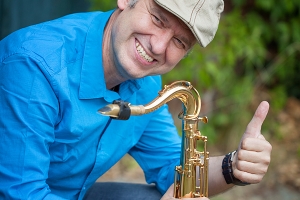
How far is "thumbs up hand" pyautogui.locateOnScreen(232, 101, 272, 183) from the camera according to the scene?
2.22m

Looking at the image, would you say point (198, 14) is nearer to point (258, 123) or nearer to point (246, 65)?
point (258, 123)

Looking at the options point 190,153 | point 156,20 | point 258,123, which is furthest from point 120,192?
point 156,20

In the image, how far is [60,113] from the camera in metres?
2.06

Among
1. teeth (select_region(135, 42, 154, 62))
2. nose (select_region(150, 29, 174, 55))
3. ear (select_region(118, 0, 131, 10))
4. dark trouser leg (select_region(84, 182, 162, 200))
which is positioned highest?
ear (select_region(118, 0, 131, 10))

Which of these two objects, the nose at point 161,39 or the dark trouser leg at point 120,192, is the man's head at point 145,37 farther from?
the dark trouser leg at point 120,192

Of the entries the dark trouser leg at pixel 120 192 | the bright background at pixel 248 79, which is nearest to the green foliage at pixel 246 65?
the bright background at pixel 248 79

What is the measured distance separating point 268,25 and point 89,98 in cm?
396

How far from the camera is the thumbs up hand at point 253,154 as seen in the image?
7.28ft

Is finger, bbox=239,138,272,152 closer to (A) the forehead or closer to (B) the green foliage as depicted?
(A) the forehead

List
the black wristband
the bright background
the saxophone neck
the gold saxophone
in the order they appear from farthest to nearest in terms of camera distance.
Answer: the bright background
the black wristband
the gold saxophone
the saxophone neck

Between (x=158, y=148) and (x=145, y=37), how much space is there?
777 mm

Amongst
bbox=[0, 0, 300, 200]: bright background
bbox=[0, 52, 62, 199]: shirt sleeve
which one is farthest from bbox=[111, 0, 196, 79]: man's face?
bbox=[0, 0, 300, 200]: bright background

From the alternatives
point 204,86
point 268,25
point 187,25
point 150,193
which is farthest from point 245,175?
point 268,25

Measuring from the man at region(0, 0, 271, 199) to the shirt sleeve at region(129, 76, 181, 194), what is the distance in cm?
16
